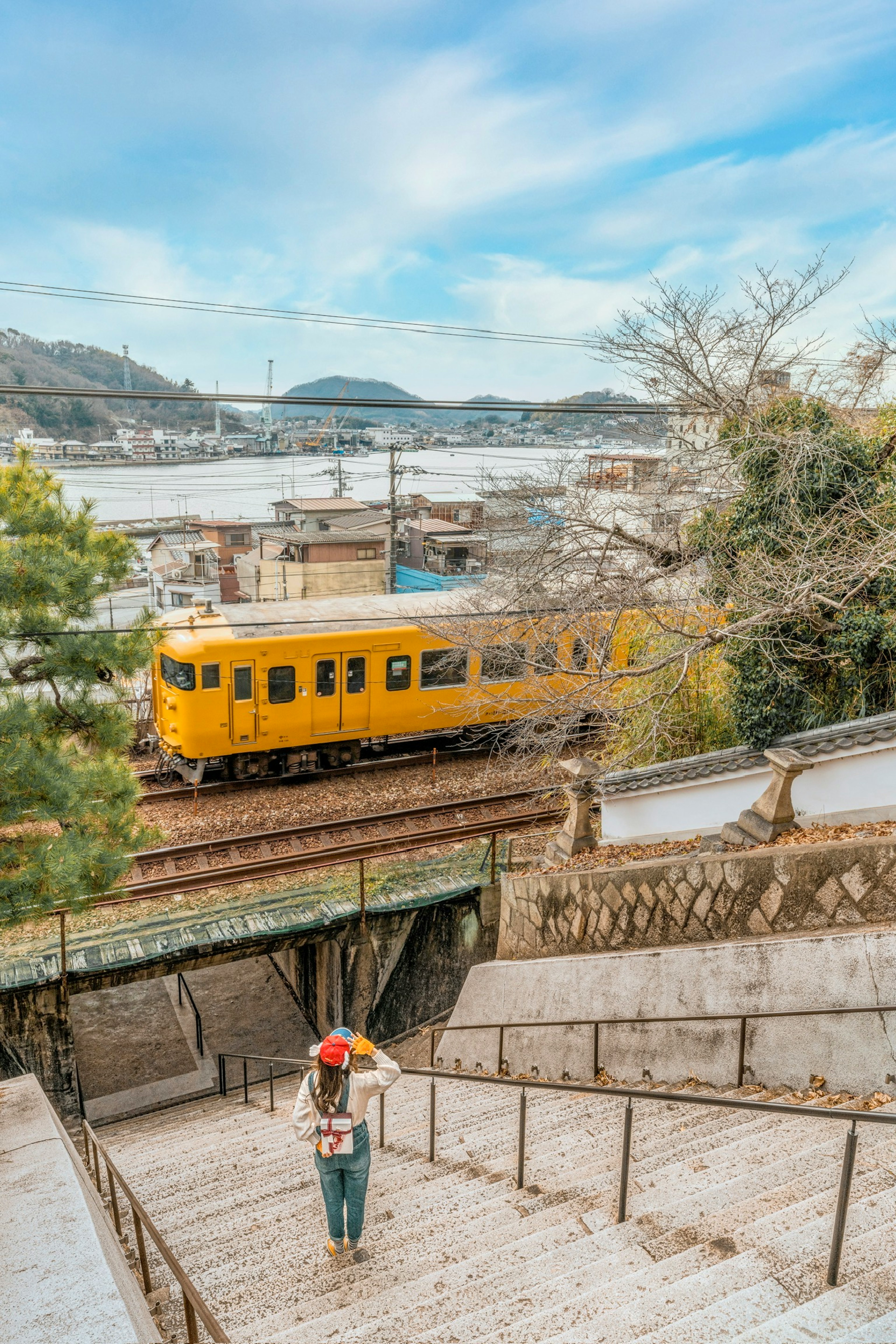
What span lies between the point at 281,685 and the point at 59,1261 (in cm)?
1087

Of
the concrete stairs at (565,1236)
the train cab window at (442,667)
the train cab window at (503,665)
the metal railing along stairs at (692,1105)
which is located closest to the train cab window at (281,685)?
the train cab window at (442,667)

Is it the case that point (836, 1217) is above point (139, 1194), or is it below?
above

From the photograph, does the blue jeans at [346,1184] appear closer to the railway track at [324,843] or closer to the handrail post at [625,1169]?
the handrail post at [625,1169]

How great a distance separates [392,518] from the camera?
21.4 meters

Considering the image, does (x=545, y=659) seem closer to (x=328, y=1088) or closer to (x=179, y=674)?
(x=179, y=674)

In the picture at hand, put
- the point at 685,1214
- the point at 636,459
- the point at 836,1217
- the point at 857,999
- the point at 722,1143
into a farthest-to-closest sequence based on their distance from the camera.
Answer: the point at 636,459
the point at 857,999
the point at 722,1143
the point at 685,1214
the point at 836,1217

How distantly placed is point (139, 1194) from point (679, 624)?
28.8 feet

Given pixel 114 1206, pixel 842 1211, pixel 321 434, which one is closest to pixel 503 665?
pixel 114 1206

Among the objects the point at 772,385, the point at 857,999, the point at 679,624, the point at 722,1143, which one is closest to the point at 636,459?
the point at 772,385

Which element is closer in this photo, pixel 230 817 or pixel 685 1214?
pixel 685 1214

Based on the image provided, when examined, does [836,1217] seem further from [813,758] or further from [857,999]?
[813,758]

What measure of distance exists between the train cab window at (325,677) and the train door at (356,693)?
0.59 feet

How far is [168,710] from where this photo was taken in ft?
47.9

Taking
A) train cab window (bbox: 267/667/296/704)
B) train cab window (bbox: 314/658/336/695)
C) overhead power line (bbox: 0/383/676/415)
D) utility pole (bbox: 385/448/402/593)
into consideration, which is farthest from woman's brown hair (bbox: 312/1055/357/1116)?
utility pole (bbox: 385/448/402/593)
